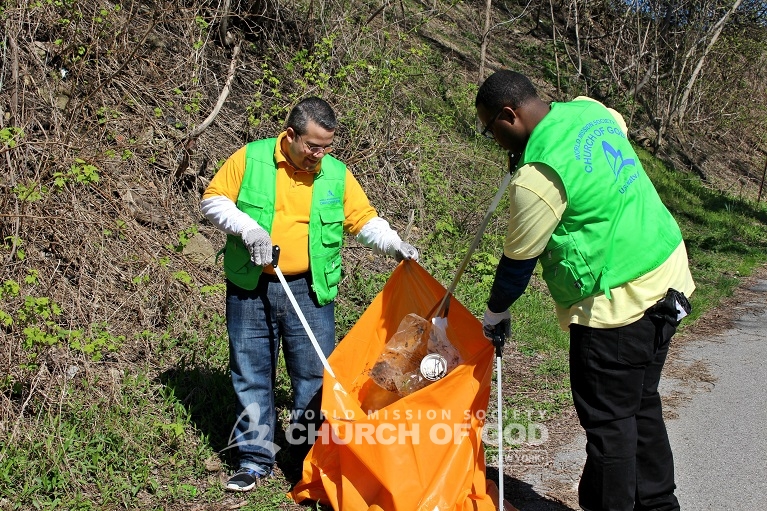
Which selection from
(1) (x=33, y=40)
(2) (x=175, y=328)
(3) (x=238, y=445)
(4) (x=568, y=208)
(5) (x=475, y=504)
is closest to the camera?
(4) (x=568, y=208)

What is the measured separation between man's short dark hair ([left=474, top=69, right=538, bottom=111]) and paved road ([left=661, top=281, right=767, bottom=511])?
86.6 inches

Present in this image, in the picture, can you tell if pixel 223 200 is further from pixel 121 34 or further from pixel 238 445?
pixel 121 34

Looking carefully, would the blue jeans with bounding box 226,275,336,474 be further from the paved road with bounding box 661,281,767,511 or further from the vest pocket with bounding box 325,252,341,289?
the paved road with bounding box 661,281,767,511

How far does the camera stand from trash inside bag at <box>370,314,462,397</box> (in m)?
3.67

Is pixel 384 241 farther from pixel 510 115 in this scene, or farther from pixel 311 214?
pixel 510 115

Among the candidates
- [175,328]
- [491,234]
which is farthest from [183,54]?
[491,234]

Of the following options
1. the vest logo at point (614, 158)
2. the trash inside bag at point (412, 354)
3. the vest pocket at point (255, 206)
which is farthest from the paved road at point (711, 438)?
the vest pocket at point (255, 206)

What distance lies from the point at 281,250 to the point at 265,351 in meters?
0.55

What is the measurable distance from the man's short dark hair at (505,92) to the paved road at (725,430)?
7.21 ft

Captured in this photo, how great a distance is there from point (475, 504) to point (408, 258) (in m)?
1.21

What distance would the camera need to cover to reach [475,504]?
344cm

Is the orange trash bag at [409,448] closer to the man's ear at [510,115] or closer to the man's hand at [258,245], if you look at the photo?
the man's hand at [258,245]

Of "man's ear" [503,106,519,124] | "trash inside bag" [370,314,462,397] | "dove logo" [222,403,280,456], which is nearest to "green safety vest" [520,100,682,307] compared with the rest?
"man's ear" [503,106,519,124]

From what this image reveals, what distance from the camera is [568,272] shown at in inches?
119
